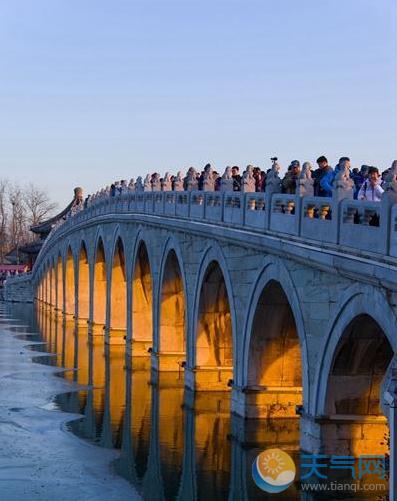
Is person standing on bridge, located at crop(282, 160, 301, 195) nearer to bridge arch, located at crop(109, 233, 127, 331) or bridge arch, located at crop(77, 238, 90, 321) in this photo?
bridge arch, located at crop(109, 233, 127, 331)

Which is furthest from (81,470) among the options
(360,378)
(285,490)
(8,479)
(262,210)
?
(262,210)

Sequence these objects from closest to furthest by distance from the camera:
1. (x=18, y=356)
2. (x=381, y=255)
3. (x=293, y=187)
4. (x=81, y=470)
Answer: (x=381, y=255) < (x=81, y=470) < (x=293, y=187) < (x=18, y=356)

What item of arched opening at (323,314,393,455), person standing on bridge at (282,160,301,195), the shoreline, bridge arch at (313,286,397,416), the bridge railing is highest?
person standing on bridge at (282,160,301,195)

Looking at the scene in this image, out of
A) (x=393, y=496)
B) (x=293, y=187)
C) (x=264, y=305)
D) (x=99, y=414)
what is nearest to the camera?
(x=393, y=496)

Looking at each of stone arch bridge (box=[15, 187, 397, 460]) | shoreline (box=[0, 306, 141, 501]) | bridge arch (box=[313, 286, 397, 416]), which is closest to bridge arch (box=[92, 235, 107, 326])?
stone arch bridge (box=[15, 187, 397, 460])

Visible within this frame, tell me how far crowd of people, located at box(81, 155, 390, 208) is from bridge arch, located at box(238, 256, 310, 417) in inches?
91.0

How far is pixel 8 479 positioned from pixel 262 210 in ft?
22.5

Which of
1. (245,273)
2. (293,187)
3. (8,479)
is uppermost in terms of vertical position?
(293,187)

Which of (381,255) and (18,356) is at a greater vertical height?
(381,255)

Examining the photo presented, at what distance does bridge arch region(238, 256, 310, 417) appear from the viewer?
64.3 ft

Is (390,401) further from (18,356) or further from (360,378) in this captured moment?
(18,356)

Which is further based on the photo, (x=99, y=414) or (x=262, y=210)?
(x=99, y=414)

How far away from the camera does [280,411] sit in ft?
65.3

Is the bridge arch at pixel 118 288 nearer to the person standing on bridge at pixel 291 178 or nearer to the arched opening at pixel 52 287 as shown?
the person standing on bridge at pixel 291 178
